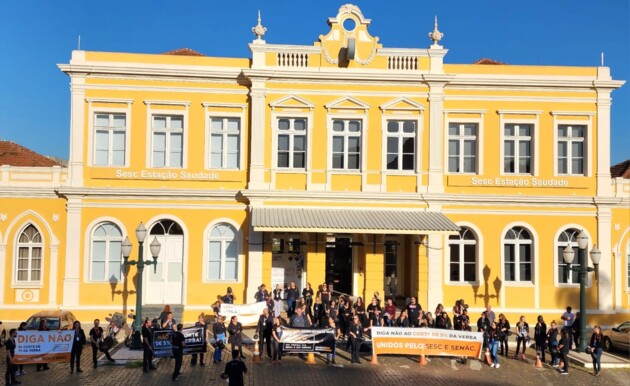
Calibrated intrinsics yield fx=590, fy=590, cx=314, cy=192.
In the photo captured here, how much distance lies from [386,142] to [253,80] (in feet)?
18.3

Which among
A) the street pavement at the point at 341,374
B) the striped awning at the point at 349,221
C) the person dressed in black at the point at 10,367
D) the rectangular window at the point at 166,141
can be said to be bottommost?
the street pavement at the point at 341,374

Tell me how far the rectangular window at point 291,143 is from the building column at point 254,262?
2.89 m

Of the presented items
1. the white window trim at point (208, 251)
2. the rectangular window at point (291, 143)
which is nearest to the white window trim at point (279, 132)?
the rectangular window at point (291, 143)

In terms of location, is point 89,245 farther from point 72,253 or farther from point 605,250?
point 605,250

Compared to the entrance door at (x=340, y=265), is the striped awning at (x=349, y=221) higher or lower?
higher

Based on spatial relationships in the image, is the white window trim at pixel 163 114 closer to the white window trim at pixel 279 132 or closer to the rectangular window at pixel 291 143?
the white window trim at pixel 279 132

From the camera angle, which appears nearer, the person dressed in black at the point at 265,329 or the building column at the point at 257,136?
the person dressed in black at the point at 265,329

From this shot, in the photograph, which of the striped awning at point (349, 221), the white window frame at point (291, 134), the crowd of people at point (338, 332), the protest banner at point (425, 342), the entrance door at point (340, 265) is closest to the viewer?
the crowd of people at point (338, 332)

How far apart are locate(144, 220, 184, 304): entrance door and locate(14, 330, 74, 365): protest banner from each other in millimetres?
7073

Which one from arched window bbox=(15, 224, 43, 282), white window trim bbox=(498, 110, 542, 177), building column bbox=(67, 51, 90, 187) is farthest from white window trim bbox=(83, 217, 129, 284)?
white window trim bbox=(498, 110, 542, 177)

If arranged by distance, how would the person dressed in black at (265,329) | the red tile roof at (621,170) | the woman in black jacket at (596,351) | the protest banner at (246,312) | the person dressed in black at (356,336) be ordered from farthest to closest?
the red tile roof at (621,170)
the protest banner at (246,312)
the person dressed in black at (265,329)
the person dressed in black at (356,336)
the woman in black jacket at (596,351)

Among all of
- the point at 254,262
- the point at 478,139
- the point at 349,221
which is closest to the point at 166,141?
the point at 254,262

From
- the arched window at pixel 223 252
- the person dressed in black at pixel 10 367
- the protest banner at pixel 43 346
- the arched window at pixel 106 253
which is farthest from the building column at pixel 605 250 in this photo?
the person dressed in black at pixel 10 367

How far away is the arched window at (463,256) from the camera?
22.9 m
